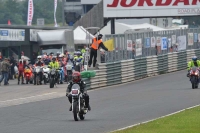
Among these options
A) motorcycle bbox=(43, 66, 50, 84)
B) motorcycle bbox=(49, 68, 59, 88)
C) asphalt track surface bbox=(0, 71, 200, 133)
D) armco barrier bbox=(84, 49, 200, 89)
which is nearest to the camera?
asphalt track surface bbox=(0, 71, 200, 133)

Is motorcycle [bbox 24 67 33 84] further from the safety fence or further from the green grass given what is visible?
the green grass

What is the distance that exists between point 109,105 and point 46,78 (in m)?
13.6

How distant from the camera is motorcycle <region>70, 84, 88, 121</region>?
1688cm

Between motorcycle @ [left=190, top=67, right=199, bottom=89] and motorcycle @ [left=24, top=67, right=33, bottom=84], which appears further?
motorcycle @ [left=24, top=67, right=33, bottom=84]

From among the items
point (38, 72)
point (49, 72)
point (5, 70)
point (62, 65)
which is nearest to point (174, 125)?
point (49, 72)

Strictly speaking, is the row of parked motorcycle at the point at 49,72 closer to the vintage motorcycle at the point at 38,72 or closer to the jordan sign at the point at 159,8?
the vintage motorcycle at the point at 38,72

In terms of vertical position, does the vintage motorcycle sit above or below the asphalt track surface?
above

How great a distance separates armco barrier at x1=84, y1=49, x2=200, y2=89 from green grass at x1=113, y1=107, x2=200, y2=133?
44.8 ft

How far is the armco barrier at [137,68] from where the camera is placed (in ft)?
102

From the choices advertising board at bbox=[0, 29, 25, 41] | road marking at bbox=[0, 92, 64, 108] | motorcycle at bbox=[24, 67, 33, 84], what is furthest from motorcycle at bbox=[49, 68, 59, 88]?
advertising board at bbox=[0, 29, 25, 41]

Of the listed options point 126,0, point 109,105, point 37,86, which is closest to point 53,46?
point 126,0

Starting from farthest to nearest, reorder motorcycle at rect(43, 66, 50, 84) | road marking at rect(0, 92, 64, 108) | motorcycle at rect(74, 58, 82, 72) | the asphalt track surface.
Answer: motorcycle at rect(43, 66, 50, 84), motorcycle at rect(74, 58, 82, 72), road marking at rect(0, 92, 64, 108), the asphalt track surface

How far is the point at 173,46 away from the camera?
132 feet

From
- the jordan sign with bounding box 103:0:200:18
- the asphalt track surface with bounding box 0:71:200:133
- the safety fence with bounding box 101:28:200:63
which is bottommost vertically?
the asphalt track surface with bounding box 0:71:200:133
